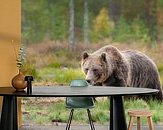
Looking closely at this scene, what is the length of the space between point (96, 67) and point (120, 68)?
368mm

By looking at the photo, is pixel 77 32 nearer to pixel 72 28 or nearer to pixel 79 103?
→ pixel 72 28

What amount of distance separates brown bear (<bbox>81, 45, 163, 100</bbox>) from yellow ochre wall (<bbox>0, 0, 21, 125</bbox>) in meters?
1.06

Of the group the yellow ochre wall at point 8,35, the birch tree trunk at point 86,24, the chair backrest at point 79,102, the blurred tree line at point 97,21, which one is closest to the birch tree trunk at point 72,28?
the blurred tree line at point 97,21

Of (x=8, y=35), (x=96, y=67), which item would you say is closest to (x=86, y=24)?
(x=96, y=67)

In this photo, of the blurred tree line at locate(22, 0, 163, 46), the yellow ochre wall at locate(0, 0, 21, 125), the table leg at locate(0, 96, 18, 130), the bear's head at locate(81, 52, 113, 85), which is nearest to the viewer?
the table leg at locate(0, 96, 18, 130)

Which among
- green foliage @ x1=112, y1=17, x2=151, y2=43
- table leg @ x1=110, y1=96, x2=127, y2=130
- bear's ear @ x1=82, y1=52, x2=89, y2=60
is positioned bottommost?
table leg @ x1=110, y1=96, x2=127, y2=130

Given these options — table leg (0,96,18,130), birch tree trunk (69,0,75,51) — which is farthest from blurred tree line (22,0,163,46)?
table leg (0,96,18,130)

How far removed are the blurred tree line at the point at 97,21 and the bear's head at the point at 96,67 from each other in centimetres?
26

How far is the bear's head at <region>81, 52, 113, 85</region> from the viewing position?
6.15 meters

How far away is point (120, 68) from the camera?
6.23 metres

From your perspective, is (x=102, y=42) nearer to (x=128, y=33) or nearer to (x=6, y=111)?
(x=128, y=33)

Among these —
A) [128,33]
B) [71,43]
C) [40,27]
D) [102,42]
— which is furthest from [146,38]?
[40,27]

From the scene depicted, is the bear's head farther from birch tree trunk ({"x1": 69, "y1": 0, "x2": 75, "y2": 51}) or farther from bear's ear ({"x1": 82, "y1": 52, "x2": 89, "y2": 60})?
birch tree trunk ({"x1": 69, "y1": 0, "x2": 75, "y2": 51})

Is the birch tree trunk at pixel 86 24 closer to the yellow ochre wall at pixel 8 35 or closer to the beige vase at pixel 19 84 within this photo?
the yellow ochre wall at pixel 8 35
